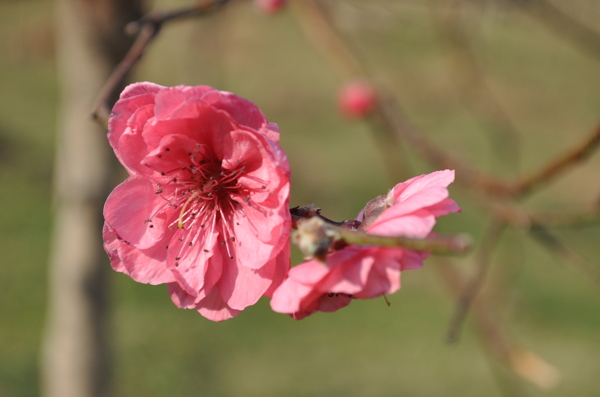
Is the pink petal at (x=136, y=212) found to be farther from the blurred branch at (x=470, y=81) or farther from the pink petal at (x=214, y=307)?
the blurred branch at (x=470, y=81)

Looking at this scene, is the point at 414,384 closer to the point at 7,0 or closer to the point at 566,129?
the point at 7,0

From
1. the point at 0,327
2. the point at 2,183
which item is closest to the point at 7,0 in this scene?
the point at 0,327

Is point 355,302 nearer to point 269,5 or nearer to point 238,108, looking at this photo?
point 269,5

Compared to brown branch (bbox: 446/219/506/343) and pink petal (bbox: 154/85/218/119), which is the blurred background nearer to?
brown branch (bbox: 446/219/506/343)

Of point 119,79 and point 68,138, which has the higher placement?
→ point 119,79

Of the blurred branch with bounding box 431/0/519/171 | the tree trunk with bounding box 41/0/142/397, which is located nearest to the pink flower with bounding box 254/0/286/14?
the tree trunk with bounding box 41/0/142/397

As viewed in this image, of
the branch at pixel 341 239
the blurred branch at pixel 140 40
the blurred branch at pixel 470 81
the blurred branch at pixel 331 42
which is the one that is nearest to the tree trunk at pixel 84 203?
the blurred branch at pixel 331 42

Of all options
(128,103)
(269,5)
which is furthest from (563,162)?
(269,5)
